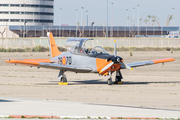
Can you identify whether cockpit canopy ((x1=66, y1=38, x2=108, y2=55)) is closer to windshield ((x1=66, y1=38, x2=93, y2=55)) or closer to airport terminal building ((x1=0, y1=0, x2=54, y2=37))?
windshield ((x1=66, y1=38, x2=93, y2=55))

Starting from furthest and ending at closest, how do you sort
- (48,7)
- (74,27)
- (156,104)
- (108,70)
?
(48,7)
(74,27)
(108,70)
(156,104)

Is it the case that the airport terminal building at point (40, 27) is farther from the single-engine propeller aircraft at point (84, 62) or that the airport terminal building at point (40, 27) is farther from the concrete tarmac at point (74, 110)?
the concrete tarmac at point (74, 110)

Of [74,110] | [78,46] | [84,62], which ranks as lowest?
[74,110]

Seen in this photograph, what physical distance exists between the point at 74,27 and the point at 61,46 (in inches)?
1776

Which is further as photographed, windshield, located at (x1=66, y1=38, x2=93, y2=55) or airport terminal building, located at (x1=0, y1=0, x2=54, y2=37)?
airport terminal building, located at (x1=0, y1=0, x2=54, y2=37)

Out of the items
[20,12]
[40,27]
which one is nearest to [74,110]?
[40,27]

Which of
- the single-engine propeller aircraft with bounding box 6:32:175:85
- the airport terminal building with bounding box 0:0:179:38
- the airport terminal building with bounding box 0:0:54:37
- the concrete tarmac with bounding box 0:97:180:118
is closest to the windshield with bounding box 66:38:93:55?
the single-engine propeller aircraft with bounding box 6:32:175:85

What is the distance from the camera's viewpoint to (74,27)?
12862 cm

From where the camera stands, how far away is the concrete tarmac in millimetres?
11406

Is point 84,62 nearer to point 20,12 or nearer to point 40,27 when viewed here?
point 40,27

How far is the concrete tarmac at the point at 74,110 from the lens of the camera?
11406 mm

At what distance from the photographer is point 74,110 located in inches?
479

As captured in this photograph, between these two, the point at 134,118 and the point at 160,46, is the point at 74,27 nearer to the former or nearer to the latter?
the point at 160,46

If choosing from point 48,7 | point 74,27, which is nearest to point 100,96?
point 74,27
